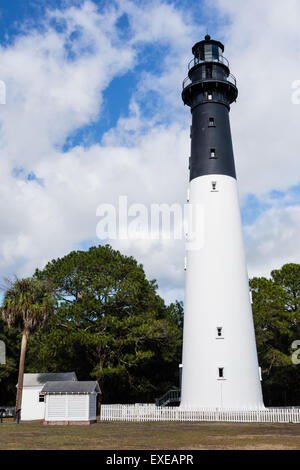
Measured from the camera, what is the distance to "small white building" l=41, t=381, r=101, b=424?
24.8 metres

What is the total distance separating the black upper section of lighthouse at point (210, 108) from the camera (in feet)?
96.9

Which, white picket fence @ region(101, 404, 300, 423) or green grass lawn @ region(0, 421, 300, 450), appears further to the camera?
white picket fence @ region(101, 404, 300, 423)

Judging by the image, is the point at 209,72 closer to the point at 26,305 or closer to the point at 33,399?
the point at 26,305

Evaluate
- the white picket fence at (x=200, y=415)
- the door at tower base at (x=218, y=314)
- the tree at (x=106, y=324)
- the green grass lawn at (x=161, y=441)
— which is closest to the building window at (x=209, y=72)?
the door at tower base at (x=218, y=314)

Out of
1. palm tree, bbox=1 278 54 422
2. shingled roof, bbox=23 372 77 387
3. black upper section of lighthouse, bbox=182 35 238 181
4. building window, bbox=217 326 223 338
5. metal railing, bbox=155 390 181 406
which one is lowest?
metal railing, bbox=155 390 181 406

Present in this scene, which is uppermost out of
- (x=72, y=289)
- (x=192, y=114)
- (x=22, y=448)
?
(x=192, y=114)

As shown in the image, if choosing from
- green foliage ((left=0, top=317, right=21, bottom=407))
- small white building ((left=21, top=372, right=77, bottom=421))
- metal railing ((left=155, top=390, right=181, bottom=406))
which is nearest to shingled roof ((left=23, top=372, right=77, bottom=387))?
small white building ((left=21, top=372, right=77, bottom=421))

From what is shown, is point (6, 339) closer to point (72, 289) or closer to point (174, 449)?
point (72, 289)

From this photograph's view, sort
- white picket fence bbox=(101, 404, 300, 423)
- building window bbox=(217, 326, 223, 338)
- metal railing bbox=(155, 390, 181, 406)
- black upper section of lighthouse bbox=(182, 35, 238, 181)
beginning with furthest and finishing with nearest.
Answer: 1. metal railing bbox=(155, 390, 181, 406)
2. black upper section of lighthouse bbox=(182, 35, 238, 181)
3. building window bbox=(217, 326, 223, 338)
4. white picket fence bbox=(101, 404, 300, 423)

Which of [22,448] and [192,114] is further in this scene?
[192,114]

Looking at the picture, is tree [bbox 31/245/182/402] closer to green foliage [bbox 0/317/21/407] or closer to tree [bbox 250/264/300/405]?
green foliage [bbox 0/317/21/407]
